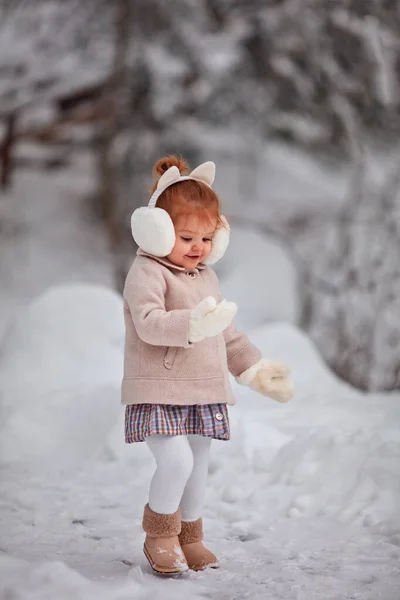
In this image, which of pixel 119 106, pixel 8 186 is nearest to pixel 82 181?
pixel 8 186

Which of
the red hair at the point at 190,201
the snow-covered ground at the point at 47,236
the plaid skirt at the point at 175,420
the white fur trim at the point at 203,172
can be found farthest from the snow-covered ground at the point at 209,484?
the snow-covered ground at the point at 47,236

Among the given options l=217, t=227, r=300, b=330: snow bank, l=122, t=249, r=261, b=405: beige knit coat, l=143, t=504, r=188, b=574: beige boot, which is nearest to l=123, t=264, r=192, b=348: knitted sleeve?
l=122, t=249, r=261, b=405: beige knit coat

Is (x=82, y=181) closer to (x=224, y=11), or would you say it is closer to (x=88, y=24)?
(x=88, y=24)

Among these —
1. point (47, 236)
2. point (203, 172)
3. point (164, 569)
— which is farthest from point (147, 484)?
point (47, 236)

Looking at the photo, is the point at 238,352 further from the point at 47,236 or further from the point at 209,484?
the point at 47,236

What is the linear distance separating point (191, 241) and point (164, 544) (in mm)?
685

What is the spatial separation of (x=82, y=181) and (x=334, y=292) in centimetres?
336

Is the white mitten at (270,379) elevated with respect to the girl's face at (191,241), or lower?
lower

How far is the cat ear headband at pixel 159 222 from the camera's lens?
1.68 meters

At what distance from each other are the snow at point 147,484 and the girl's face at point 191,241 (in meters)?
0.70

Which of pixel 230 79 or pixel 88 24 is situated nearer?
pixel 230 79

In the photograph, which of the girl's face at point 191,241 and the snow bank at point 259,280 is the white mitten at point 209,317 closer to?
the girl's face at point 191,241

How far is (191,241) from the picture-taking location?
1.74 m

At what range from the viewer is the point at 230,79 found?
19.6 feet
